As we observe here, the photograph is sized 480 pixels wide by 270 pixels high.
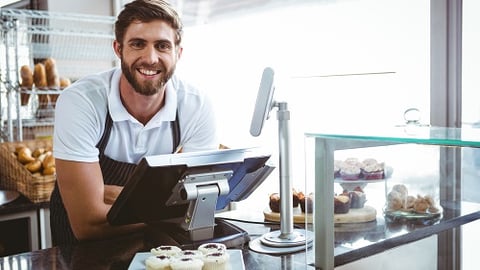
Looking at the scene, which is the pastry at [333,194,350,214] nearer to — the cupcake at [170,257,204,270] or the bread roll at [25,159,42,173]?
the cupcake at [170,257,204,270]

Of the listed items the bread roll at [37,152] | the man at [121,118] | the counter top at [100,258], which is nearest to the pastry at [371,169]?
the counter top at [100,258]

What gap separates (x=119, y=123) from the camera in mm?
1861

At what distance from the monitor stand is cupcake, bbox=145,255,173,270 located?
0.59ft

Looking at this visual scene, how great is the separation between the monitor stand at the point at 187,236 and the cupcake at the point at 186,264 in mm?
211

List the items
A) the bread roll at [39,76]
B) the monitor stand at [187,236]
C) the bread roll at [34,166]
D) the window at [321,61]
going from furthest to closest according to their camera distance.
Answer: the bread roll at [39,76]
the bread roll at [34,166]
the window at [321,61]
the monitor stand at [187,236]

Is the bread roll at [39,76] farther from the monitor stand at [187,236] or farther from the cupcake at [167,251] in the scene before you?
the cupcake at [167,251]

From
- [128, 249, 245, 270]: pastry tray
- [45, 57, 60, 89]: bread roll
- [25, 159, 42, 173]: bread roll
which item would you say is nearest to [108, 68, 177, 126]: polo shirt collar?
[128, 249, 245, 270]: pastry tray

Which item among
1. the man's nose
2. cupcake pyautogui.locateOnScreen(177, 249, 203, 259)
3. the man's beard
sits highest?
the man's nose

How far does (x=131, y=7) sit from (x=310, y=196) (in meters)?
1.01

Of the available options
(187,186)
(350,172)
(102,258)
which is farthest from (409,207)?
(102,258)

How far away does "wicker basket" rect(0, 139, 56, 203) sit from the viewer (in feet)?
8.70

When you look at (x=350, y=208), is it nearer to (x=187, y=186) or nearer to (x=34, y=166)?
(x=187, y=186)

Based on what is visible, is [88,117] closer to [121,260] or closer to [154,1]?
[154,1]

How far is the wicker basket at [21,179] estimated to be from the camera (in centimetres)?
265
